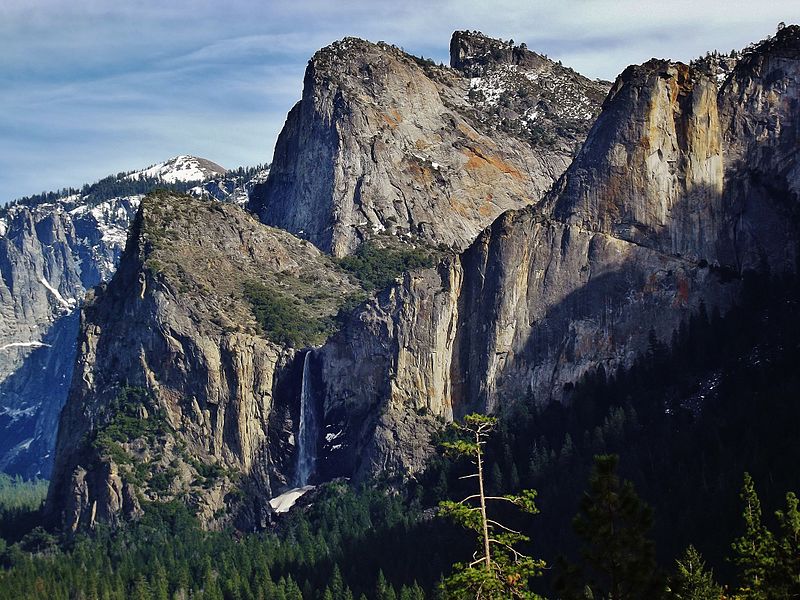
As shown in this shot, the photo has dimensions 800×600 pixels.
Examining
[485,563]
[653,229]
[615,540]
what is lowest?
[485,563]

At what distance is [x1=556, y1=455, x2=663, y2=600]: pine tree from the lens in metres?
60.6

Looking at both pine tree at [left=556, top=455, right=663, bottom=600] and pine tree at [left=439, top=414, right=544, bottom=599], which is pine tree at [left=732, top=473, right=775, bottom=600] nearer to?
pine tree at [left=439, top=414, right=544, bottom=599]

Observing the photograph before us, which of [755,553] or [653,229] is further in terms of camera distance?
[653,229]

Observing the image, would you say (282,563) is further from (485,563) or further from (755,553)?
(485,563)

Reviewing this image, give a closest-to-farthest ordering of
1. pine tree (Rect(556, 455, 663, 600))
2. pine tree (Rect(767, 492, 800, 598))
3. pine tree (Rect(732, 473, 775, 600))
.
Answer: pine tree (Rect(556, 455, 663, 600)), pine tree (Rect(767, 492, 800, 598)), pine tree (Rect(732, 473, 775, 600))

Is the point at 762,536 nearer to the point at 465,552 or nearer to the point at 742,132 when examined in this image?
the point at 465,552

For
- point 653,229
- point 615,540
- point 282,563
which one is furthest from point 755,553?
point 653,229

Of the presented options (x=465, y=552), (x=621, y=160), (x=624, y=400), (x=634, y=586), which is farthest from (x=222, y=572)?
(x=634, y=586)

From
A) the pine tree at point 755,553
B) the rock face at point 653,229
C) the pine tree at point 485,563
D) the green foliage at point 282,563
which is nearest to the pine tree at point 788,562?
the pine tree at point 755,553

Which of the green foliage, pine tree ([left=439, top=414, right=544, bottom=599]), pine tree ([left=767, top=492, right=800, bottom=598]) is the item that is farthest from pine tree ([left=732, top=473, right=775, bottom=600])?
the green foliage

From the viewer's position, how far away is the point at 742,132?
19612 cm

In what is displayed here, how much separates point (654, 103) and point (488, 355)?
110 feet

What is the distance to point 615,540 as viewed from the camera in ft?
200

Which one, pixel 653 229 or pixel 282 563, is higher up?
pixel 653 229
